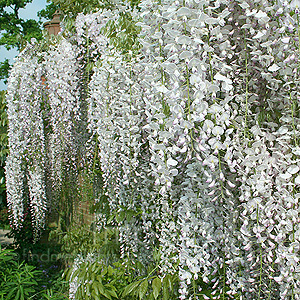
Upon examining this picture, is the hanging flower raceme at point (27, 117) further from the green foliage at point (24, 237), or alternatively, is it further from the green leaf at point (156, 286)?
the green foliage at point (24, 237)

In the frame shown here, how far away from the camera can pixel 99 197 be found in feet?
7.38

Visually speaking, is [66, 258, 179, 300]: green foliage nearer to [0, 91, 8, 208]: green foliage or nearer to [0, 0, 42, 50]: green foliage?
[0, 91, 8, 208]: green foliage

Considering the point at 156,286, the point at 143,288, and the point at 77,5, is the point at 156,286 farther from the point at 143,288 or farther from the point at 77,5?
the point at 77,5

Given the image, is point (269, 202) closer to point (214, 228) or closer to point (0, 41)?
point (214, 228)

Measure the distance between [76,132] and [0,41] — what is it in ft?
24.2

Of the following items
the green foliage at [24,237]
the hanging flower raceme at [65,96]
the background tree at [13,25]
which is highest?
the background tree at [13,25]

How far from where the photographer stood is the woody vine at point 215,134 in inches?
40.0

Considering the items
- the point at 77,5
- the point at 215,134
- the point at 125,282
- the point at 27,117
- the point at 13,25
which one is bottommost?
the point at 125,282

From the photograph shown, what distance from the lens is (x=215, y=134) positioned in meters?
1.00

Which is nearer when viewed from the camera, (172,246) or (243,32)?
(243,32)

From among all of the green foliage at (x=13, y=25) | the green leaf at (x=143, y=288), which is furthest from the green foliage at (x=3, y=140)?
the green foliage at (x=13, y=25)

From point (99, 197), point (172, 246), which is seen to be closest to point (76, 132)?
point (99, 197)

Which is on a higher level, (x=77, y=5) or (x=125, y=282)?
(x=77, y=5)

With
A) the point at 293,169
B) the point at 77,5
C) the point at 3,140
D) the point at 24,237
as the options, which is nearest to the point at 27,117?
the point at 77,5
